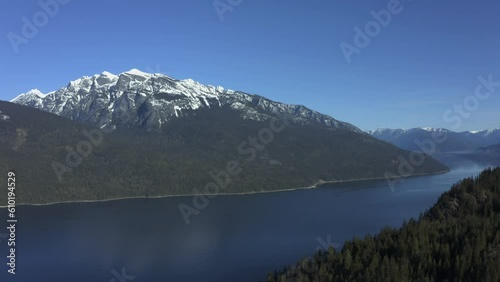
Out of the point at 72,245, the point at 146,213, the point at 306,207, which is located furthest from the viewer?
the point at 306,207

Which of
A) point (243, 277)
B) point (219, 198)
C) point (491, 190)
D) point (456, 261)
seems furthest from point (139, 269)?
point (219, 198)

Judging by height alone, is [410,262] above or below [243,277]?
above

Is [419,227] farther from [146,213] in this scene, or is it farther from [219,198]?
[219,198]

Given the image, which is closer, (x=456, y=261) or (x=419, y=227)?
(x=456, y=261)
